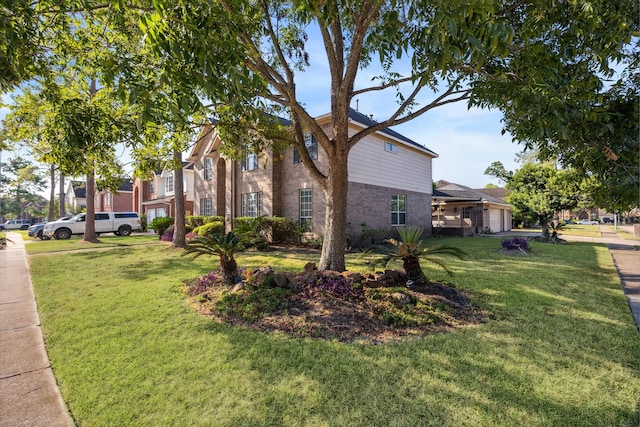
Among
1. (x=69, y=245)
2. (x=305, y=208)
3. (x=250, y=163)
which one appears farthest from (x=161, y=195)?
(x=305, y=208)

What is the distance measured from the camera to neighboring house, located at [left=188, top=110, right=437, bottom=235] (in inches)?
600

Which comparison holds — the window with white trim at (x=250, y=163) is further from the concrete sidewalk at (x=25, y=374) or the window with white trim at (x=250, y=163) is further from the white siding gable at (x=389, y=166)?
the concrete sidewalk at (x=25, y=374)

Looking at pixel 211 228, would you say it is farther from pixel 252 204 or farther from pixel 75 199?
pixel 75 199

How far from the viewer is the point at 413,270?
6.52 meters

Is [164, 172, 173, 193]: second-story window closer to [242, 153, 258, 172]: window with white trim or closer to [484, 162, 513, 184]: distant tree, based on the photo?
[242, 153, 258, 172]: window with white trim

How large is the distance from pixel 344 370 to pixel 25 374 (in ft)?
12.3

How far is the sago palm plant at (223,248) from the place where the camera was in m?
7.00

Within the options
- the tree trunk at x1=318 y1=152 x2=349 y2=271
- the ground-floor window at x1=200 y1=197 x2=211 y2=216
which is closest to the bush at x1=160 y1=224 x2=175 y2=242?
the ground-floor window at x1=200 y1=197 x2=211 y2=216

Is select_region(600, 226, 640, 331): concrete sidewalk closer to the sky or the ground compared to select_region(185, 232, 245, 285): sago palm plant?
closer to the ground

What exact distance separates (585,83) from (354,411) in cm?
498

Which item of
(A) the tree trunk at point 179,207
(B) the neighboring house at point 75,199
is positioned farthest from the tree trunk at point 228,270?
(B) the neighboring house at point 75,199

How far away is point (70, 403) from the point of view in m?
3.12

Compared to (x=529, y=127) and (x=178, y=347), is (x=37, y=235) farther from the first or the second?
(x=529, y=127)

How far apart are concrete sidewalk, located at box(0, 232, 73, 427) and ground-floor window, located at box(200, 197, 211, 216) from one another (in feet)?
52.7
